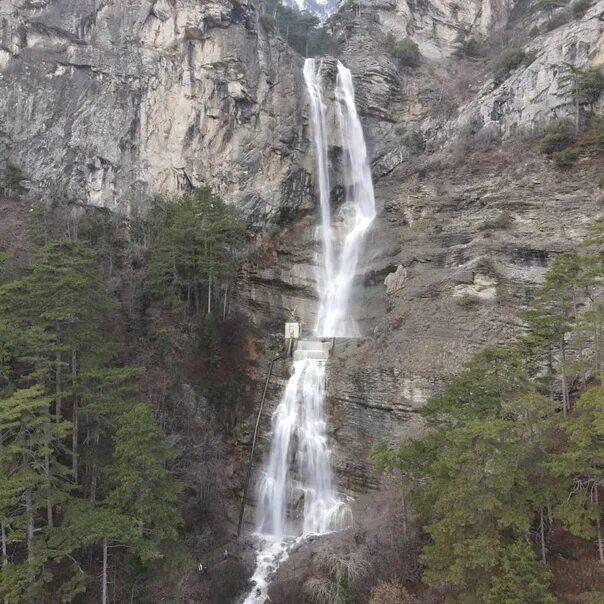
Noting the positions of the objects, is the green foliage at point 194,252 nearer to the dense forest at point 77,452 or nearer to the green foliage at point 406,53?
the dense forest at point 77,452

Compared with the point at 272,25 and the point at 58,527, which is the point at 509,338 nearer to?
the point at 58,527

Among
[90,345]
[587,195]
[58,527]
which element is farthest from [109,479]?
[587,195]

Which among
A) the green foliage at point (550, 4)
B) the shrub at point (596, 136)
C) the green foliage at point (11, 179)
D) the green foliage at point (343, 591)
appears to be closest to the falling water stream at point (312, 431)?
the green foliage at point (343, 591)

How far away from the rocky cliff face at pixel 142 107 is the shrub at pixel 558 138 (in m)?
16.4

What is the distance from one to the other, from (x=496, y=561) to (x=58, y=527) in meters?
12.5

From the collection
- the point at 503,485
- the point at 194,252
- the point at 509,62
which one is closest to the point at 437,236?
the point at 194,252

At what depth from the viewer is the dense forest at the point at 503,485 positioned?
11.2 meters

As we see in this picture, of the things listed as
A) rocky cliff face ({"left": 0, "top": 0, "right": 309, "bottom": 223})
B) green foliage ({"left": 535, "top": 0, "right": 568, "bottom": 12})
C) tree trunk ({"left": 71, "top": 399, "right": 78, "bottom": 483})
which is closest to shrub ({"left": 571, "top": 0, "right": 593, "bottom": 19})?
green foliage ({"left": 535, "top": 0, "right": 568, "bottom": 12})

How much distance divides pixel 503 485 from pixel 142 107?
3520 centimetres

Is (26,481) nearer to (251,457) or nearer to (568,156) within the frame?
(251,457)

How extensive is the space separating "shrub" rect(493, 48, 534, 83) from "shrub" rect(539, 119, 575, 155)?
34.2 feet

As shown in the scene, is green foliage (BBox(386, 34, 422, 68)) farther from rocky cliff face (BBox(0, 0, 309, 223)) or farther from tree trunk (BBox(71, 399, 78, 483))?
Result: tree trunk (BBox(71, 399, 78, 483))

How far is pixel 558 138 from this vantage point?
1139 inches

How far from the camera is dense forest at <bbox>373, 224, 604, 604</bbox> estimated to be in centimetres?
1123
